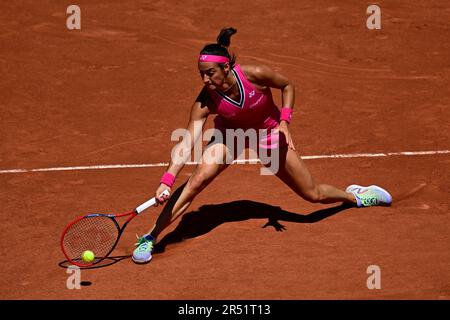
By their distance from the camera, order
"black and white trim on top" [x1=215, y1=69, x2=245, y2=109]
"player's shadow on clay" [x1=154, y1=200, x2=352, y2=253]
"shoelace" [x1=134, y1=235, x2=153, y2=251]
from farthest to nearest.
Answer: "player's shadow on clay" [x1=154, y1=200, x2=352, y2=253], "shoelace" [x1=134, y1=235, x2=153, y2=251], "black and white trim on top" [x1=215, y1=69, x2=245, y2=109]

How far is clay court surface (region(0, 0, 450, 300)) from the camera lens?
8.11 metres

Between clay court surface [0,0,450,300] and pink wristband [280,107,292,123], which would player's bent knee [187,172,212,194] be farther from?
pink wristband [280,107,292,123]

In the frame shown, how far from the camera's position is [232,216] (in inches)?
372

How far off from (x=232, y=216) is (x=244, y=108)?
5.17 ft

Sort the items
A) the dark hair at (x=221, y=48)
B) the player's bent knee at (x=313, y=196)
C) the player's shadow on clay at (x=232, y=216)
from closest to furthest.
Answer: the dark hair at (x=221, y=48) < the player's bent knee at (x=313, y=196) < the player's shadow on clay at (x=232, y=216)

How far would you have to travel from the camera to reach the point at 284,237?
348 inches

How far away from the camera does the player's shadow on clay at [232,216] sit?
9.09 metres

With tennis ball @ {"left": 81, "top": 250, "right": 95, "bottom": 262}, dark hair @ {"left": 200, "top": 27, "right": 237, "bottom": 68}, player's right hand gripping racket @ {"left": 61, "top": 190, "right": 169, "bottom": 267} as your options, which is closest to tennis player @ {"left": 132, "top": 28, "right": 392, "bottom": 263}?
dark hair @ {"left": 200, "top": 27, "right": 237, "bottom": 68}

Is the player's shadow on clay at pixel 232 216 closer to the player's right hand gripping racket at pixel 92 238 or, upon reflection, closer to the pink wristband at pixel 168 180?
the player's right hand gripping racket at pixel 92 238

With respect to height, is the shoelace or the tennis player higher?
the tennis player

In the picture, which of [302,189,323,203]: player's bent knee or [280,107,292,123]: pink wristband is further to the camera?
[302,189,323,203]: player's bent knee

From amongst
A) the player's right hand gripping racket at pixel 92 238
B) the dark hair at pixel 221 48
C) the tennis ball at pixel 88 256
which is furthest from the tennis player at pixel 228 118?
the tennis ball at pixel 88 256

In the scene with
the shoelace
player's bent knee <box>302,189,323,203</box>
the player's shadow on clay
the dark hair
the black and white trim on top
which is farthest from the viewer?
the player's shadow on clay

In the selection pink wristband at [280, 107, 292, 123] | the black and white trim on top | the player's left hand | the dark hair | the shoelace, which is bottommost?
the shoelace
